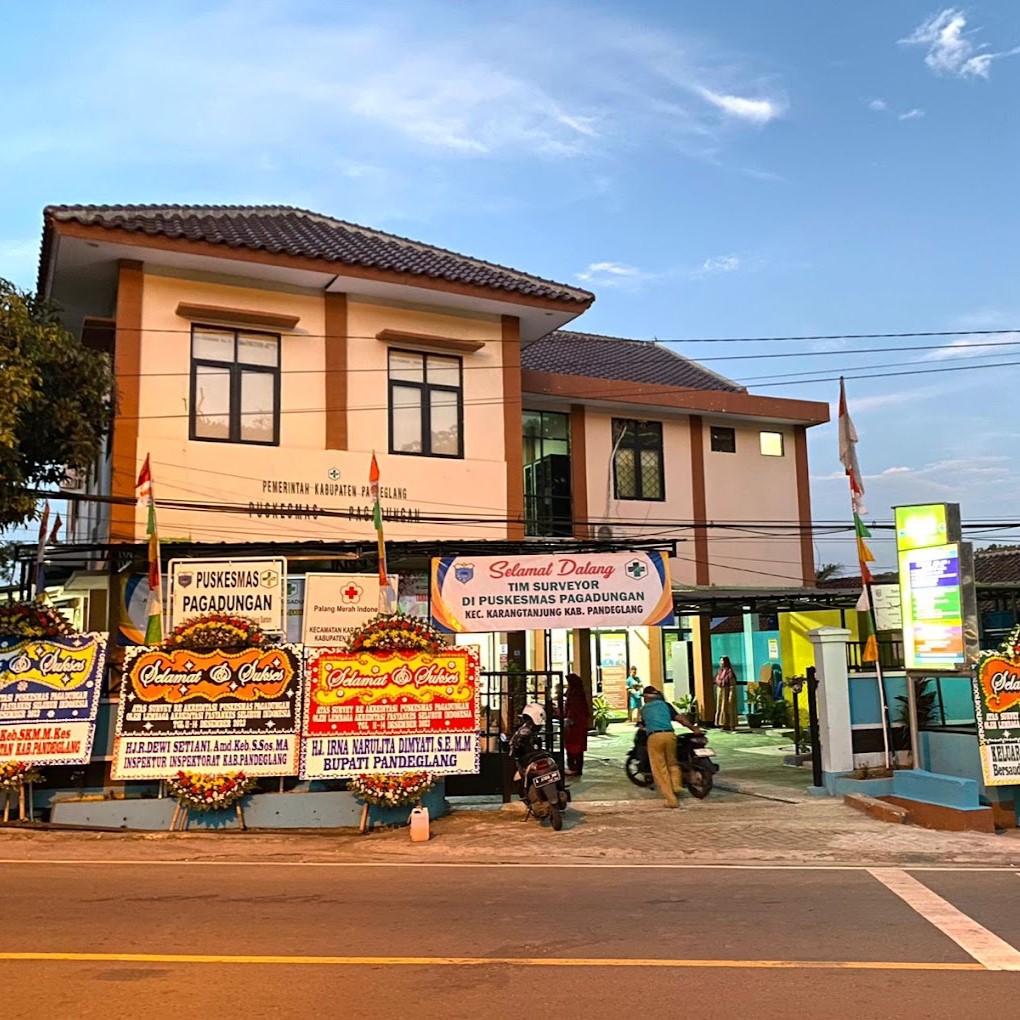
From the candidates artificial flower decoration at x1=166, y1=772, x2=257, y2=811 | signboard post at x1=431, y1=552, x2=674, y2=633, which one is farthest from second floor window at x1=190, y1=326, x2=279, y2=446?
artificial flower decoration at x1=166, y1=772, x2=257, y2=811

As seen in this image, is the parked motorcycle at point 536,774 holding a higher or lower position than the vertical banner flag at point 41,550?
lower

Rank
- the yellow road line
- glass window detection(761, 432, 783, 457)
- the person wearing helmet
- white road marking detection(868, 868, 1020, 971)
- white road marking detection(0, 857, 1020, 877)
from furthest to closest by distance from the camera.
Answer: glass window detection(761, 432, 783, 457) → the person wearing helmet → white road marking detection(0, 857, 1020, 877) → white road marking detection(868, 868, 1020, 971) → the yellow road line

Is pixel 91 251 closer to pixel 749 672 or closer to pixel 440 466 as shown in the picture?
pixel 440 466

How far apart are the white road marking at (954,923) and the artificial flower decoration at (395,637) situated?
569 cm

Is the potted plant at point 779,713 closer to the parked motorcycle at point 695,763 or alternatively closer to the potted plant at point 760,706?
the potted plant at point 760,706

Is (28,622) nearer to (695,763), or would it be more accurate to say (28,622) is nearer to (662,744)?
(662,744)

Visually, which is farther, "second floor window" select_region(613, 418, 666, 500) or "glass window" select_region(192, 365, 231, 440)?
"second floor window" select_region(613, 418, 666, 500)

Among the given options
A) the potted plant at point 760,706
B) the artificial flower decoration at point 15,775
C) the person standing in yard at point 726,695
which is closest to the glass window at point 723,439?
the person standing in yard at point 726,695

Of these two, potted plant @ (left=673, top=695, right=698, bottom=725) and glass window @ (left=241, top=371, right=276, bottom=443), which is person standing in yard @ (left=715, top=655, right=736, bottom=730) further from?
glass window @ (left=241, top=371, right=276, bottom=443)

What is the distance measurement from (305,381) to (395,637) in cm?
563

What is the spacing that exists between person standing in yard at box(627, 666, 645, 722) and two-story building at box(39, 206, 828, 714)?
17.7 ft

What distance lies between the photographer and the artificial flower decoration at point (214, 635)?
12305 millimetres

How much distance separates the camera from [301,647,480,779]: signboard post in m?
12.1

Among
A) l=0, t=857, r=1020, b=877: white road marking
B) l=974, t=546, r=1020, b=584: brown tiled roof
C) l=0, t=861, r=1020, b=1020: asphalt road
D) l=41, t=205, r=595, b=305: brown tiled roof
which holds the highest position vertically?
l=41, t=205, r=595, b=305: brown tiled roof
